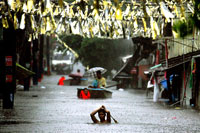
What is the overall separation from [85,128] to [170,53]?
17.4 meters

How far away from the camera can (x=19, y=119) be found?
1469cm

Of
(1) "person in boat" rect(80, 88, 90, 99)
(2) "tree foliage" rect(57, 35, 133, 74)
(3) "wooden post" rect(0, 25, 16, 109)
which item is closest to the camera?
(3) "wooden post" rect(0, 25, 16, 109)

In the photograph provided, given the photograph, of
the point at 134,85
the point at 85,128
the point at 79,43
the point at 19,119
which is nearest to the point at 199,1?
the point at 85,128

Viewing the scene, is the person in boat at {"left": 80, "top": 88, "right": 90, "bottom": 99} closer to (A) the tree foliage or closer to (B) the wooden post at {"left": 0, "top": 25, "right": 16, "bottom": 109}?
(B) the wooden post at {"left": 0, "top": 25, "right": 16, "bottom": 109}

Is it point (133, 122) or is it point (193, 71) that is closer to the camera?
point (133, 122)

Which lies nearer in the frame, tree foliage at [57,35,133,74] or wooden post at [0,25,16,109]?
wooden post at [0,25,16,109]

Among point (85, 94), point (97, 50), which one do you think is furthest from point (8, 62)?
point (97, 50)

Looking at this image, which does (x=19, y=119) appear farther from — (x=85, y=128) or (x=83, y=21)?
(x=83, y=21)

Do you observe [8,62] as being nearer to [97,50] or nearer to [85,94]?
[85,94]

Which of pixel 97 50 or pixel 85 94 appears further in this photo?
pixel 97 50

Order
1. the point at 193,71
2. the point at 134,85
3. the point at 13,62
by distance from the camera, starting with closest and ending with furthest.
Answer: the point at 13,62 → the point at 193,71 → the point at 134,85

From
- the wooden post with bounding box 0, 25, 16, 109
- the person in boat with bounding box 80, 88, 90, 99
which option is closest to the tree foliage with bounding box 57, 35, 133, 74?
the person in boat with bounding box 80, 88, 90, 99

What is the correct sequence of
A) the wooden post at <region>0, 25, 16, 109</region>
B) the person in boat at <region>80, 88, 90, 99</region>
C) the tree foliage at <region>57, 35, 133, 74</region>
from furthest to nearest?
the tree foliage at <region>57, 35, 133, 74</region>, the person in boat at <region>80, 88, 90, 99</region>, the wooden post at <region>0, 25, 16, 109</region>

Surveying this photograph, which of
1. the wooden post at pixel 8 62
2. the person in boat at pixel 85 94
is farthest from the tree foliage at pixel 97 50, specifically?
the wooden post at pixel 8 62
